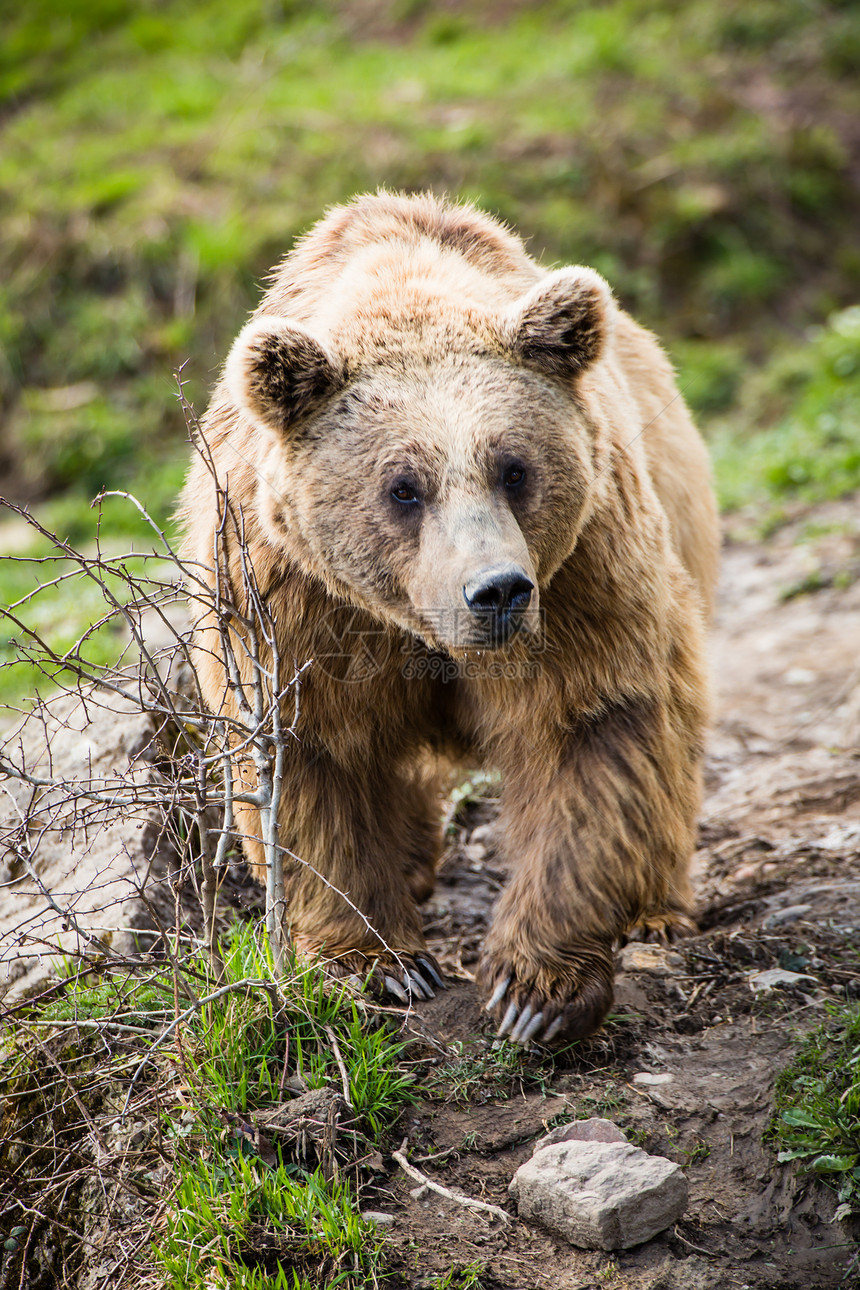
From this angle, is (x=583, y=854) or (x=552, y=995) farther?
(x=583, y=854)

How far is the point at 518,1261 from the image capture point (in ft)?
8.76

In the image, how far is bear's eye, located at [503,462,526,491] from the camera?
317 centimetres

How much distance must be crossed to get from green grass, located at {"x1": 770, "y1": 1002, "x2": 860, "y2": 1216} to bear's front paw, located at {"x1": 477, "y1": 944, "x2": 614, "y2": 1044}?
1.82 feet

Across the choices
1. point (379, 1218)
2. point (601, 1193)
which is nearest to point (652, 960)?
point (601, 1193)

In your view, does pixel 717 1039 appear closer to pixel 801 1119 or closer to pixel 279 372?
pixel 801 1119

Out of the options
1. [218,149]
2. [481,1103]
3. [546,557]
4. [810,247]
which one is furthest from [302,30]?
[481,1103]

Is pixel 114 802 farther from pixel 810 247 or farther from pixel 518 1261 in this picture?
pixel 810 247

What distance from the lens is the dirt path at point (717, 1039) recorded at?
106 inches

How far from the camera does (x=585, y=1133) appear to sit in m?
2.91

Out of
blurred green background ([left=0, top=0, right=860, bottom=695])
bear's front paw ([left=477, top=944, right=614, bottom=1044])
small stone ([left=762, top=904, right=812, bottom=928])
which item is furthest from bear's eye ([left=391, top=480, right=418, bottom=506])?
blurred green background ([left=0, top=0, right=860, bottom=695])

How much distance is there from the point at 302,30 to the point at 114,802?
12512mm

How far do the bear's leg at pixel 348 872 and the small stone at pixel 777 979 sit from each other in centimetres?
98

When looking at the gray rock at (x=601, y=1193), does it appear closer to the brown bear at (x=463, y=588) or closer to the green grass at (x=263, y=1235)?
the green grass at (x=263, y=1235)

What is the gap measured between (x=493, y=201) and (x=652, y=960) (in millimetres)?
7881
